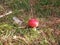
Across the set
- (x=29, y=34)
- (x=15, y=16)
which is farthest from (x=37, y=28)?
(x=15, y=16)

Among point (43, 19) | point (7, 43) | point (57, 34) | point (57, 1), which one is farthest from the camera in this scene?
point (57, 1)

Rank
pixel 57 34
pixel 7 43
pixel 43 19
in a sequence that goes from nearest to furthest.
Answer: pixel 7 43 → pixel 57 34 → pixel 43 19

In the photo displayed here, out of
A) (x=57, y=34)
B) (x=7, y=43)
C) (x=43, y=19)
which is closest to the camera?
(x=7, y=43)

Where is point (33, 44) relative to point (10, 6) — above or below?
below

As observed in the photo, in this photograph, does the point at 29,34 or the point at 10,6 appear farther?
the point at 10,6

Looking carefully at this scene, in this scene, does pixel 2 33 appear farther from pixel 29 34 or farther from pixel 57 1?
pixel 57 1

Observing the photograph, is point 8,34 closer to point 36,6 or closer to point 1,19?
point 1,19

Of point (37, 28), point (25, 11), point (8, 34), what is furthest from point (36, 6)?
point (8, 34)

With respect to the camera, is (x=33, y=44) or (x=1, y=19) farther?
(x=1, y=19)

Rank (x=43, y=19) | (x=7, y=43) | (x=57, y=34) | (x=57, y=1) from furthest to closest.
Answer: (x=57, y=1)
(x=43, y=19)
(x=57, y=34)
(x=7, y=43)
